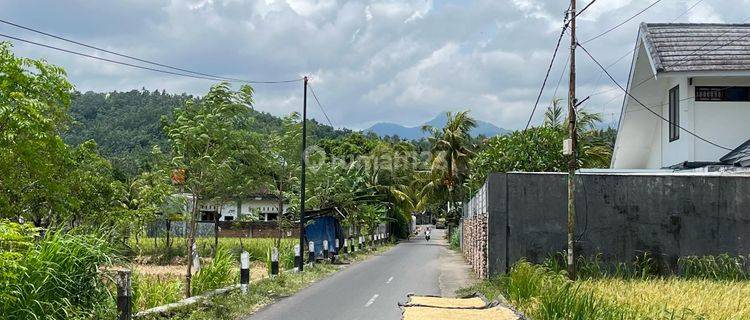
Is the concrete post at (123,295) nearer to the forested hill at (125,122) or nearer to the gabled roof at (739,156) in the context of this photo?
the gabled roof at (739,156)

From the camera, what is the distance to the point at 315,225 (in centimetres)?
3170

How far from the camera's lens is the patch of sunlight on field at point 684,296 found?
30.5 ft

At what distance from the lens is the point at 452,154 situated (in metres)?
52.9

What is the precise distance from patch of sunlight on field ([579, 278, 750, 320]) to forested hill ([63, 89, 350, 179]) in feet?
225

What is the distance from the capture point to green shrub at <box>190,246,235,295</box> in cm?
1573

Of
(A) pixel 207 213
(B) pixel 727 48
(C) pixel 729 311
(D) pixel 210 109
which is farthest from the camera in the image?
(A) pixel 207 213

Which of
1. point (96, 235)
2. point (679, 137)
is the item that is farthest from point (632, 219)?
point (96, 235)

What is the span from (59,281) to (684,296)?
29.1ft

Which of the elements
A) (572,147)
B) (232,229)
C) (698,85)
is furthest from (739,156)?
(232,229)

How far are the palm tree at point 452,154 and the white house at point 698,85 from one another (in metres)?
32.0

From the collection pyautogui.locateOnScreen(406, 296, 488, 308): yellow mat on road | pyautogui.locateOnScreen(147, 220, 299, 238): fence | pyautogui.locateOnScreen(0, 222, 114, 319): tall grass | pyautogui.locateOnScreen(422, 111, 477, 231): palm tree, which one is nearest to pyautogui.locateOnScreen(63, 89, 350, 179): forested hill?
pyautogui.locateOnScreen(147, 220, 299, 238): fence

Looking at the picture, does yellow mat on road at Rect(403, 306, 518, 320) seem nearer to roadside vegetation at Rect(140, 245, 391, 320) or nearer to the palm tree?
roadside vegetation at Rect(140, 245, 391, 320)

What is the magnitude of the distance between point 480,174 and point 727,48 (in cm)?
1739

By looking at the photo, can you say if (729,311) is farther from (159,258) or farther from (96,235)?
(159,258)
